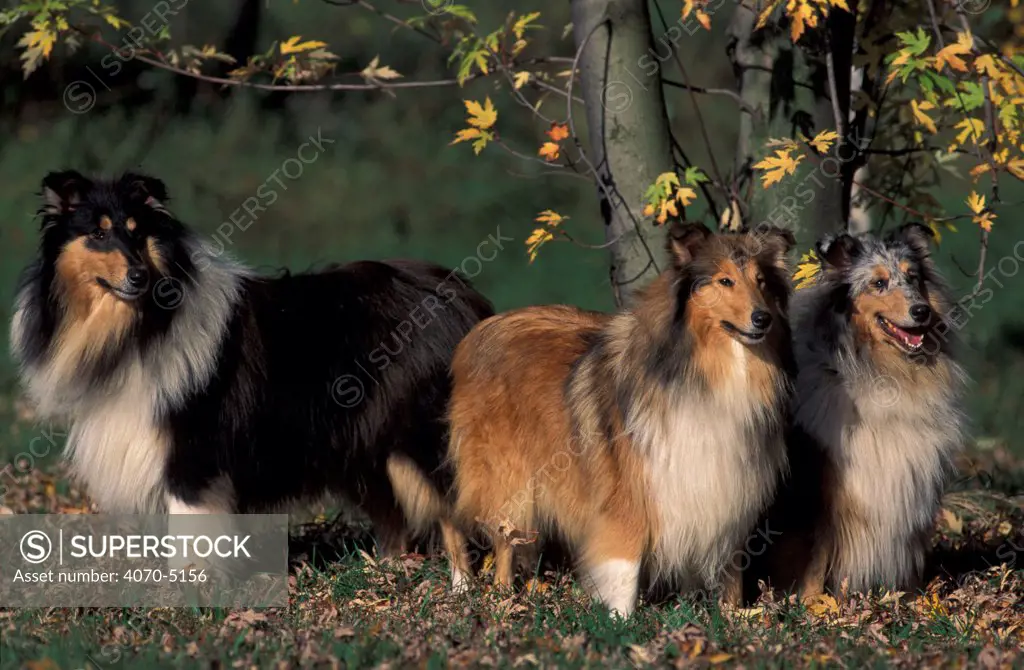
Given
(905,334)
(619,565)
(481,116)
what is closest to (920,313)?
(905,334)

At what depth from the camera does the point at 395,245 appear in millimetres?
18078

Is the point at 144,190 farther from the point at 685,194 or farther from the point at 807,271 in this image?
the point at 807,271

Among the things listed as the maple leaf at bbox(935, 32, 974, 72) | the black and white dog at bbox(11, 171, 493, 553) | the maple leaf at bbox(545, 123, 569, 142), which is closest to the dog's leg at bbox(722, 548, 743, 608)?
the black and white dog at bbox(11, 171, 493, 553)

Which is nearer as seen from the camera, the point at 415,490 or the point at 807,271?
the point at 807,271

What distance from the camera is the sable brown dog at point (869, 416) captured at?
527 cm

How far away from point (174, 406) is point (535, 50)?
17.2 meters

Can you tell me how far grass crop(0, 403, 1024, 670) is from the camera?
4.34 meters

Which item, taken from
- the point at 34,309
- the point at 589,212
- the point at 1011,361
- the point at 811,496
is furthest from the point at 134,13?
the point at 811,496

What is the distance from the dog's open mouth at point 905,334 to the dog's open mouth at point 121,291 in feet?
9.84

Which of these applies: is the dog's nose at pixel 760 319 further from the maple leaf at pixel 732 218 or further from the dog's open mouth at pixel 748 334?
the maple leaf at pixel 732 218

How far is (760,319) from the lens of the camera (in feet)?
15.7

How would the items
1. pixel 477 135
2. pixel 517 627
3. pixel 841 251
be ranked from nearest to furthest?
pixel 517 627
pixel 841 251
pixel 477 135

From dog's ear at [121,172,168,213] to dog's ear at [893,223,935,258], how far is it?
311 cm

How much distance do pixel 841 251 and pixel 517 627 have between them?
80.1 inches
